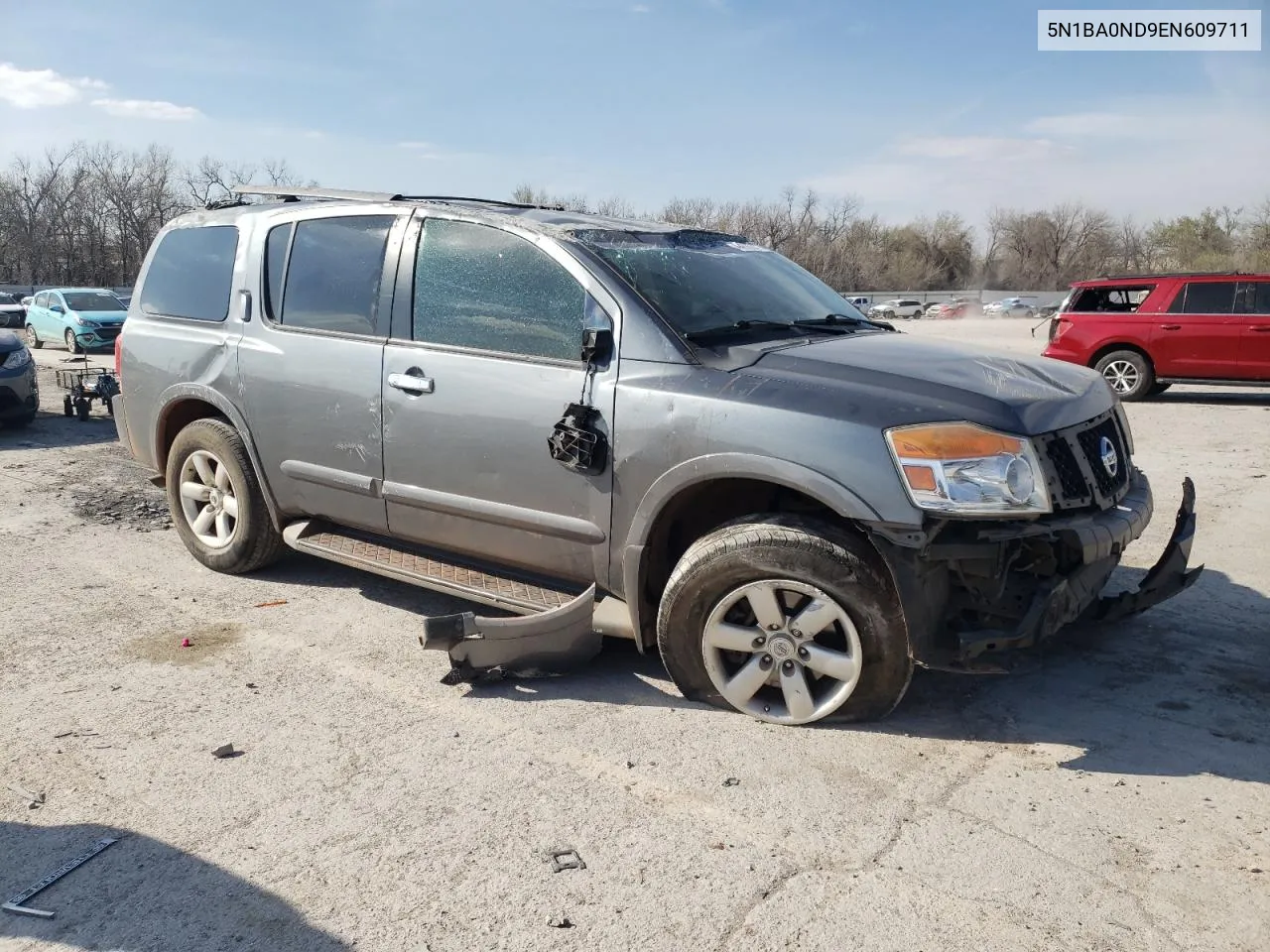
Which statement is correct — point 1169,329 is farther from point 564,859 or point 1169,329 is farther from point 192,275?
point 564,859

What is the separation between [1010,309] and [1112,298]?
153 feet

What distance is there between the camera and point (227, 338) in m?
5.03

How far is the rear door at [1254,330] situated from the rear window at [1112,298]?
44.3 inches

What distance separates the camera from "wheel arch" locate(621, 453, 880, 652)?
3281 millimetres

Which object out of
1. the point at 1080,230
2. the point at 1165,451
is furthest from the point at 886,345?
the point at 1080,230

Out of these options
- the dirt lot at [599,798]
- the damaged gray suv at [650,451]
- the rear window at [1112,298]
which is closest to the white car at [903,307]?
the rear window at [1112,298]

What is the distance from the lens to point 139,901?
2.59m

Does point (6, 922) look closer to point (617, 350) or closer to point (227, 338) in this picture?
point (617, 350)

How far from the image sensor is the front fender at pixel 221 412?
497 cm

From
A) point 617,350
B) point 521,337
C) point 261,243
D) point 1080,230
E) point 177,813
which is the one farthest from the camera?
point 1080,230

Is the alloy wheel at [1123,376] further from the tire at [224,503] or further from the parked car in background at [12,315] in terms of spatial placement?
the parked car in background at [12,315]

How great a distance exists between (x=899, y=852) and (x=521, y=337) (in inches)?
92.7

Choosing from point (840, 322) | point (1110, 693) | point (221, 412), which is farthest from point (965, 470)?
point (221, 412)

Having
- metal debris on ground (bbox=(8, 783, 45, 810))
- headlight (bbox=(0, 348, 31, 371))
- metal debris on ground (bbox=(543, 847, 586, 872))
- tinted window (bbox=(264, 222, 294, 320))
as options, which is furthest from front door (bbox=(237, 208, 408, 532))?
headlight (bbox=(0, 348, 31, 371))
